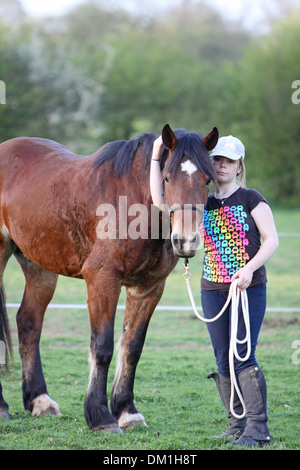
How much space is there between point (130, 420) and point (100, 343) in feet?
2.01

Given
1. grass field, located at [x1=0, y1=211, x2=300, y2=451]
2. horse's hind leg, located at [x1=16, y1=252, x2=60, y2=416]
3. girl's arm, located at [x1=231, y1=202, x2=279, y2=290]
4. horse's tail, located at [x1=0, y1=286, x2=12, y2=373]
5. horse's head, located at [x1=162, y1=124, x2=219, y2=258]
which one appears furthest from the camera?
horse's tail, located at [x1=0, y1=286, x2=12, y2=373]

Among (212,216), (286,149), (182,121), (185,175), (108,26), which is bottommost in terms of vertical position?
(212,216)

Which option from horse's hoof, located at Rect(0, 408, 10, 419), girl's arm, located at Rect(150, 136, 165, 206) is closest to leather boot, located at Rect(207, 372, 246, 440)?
girl's arm, located at Rect(150, 136, 165, 206)

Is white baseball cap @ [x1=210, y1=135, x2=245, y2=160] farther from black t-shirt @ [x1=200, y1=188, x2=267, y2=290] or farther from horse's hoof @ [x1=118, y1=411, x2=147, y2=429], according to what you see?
horse's hoof @ [x1=118, y1=411, x2=147, y2=429]

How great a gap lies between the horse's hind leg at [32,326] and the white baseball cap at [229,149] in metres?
1.84

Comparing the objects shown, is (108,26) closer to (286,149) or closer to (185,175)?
(286,149)

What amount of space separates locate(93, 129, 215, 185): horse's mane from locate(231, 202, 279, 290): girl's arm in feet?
1.16

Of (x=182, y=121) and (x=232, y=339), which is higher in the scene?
(x=182, y=121)

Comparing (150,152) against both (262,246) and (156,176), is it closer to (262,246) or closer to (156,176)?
(156,176)

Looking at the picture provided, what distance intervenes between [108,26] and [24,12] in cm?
765

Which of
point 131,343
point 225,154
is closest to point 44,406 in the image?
point 131,343

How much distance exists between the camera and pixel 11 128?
2562 cm

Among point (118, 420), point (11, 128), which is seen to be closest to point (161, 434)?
point (118, 420)

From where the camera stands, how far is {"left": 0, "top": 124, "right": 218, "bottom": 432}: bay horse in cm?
333
